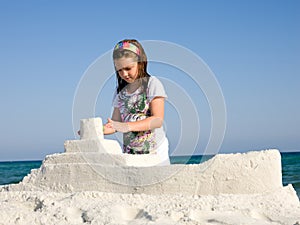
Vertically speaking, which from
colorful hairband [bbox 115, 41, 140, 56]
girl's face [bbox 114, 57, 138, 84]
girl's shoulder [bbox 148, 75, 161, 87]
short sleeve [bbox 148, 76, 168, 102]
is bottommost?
short sleeve [bbox 148, 76, 168, 102]

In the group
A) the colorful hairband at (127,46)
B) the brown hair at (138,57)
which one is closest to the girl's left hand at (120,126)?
the brown hair at (138,57)

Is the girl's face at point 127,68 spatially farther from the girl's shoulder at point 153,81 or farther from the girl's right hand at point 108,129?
the girl's right hand at point 108,129

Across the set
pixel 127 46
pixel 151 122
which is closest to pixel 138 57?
pixel 127 46

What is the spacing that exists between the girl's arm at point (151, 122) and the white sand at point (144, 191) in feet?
0.97

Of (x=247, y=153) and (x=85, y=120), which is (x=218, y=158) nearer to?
(x=247, y=153)

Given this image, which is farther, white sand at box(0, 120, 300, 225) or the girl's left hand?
the girl's left hand

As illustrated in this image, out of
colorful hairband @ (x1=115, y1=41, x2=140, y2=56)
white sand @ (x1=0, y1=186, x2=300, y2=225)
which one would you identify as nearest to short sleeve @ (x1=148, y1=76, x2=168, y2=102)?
colorful hairband @ (x1=115, y1=41, x2=140, y2=56)

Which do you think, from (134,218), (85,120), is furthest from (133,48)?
(134,218)

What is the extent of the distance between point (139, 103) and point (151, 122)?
316mm

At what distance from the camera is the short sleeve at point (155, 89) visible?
4840 millimetres

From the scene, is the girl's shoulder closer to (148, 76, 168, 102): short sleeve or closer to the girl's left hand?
(148, 76, 168, 102): short sleeve

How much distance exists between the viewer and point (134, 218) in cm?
370

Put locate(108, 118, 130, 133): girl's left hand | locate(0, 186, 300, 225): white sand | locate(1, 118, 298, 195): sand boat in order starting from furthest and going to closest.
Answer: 1. locate(108, 118, 130, 133): girl's left hand
2. locate(1, 118, 298, 195): sand boat
3. locate(0, 186, 300, 225): white sand

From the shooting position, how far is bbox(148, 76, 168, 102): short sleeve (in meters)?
4.84
